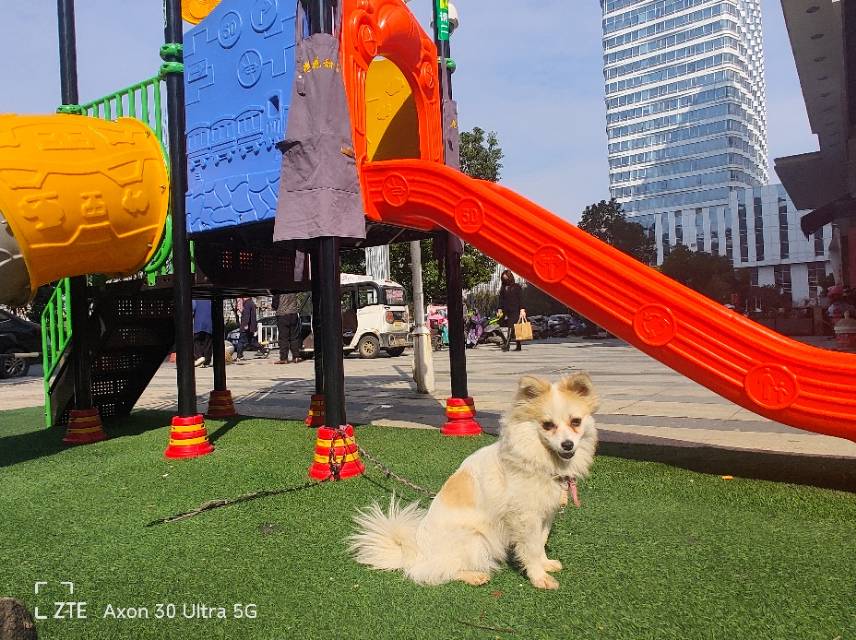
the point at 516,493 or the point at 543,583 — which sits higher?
the point at 516,493

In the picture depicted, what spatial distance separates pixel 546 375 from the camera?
551cm

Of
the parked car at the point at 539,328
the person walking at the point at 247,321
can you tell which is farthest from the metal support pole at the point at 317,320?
the parked car at the point at 539,328

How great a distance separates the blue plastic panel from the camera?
5.34 metres

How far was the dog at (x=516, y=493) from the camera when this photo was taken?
2623 mm

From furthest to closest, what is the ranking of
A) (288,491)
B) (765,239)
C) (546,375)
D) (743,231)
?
(743,231), (765,239), (546,375), (288,491)

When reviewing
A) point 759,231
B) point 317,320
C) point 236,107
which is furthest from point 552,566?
point 759,231

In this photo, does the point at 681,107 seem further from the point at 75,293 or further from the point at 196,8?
the point at 75,293

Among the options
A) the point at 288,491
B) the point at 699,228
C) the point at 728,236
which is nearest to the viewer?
the point at 288,491

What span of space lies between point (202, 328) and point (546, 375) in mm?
12810

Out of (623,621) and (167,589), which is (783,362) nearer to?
(623,621)

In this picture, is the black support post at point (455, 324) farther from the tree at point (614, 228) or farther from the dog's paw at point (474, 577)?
the tree at point (614, 228)

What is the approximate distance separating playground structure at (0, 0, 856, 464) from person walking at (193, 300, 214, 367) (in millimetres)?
7614

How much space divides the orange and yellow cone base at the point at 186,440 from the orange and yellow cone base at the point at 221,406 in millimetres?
2442

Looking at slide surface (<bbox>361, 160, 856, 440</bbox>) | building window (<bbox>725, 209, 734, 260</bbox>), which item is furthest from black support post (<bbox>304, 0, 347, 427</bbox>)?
building window (<bbox>725, 209, 734, 260</bbox>)
